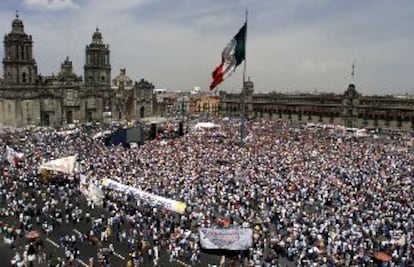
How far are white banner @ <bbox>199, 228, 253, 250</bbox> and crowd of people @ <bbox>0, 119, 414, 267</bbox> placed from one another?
511mm

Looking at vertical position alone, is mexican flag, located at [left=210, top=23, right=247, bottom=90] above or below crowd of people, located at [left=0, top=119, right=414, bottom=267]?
above

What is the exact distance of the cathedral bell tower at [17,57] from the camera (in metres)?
78.1

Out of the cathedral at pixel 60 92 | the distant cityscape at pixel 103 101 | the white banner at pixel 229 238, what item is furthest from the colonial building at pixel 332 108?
the white banner at pixel 229 238

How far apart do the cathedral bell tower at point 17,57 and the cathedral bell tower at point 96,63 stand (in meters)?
18.8

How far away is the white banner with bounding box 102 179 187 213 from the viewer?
27.8 m

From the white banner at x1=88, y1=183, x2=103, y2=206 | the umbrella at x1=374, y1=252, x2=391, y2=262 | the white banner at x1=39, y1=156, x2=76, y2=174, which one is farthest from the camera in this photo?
the white banner at x1=39, y1=156, x2=76, y2=174

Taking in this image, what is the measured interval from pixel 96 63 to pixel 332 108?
150 feet

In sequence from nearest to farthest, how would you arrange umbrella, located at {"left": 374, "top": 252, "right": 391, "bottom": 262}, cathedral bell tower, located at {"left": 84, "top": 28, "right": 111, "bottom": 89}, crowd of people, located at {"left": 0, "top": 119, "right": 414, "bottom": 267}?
umbrella, located at {"left": 374, "top": 252, "right": 391, "bottom": 262} → crowd of people, located at {"left": 0, "top": 119, "right": 414, "bottom": 267} → cathedral bell tower, located at {"left": 84, "top": 28, "right": 111, "bottom": 89}

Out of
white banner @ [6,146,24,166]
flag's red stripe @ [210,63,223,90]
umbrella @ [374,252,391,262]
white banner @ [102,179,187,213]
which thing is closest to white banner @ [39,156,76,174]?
white banner @ [102,179,187,213]

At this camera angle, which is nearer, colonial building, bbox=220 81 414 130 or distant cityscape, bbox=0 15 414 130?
distant cityscape, bbox=0 15 414 130

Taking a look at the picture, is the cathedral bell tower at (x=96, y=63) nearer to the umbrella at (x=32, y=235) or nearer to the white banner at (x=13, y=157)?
the white banner at (x=13, y=157)

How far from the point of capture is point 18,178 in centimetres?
3544

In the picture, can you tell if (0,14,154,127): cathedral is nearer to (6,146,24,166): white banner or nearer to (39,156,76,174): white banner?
(6,146,24,166): white banner

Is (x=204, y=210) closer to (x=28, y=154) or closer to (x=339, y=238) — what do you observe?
(x=339, y=238)
